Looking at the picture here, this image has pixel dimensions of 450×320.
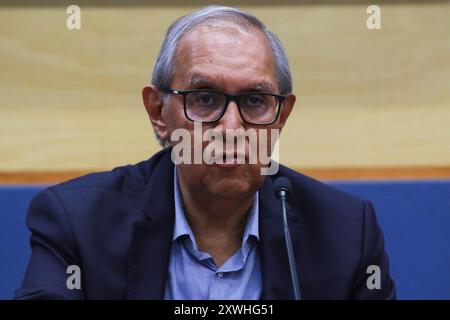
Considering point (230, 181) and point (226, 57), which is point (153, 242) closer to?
point (230, 181)

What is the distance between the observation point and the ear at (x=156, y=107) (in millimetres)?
1348

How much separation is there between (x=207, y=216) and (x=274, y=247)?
0.11 metres

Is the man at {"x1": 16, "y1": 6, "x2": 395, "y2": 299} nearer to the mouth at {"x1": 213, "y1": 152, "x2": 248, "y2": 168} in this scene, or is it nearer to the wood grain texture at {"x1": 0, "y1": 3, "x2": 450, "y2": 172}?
the mouth at {"x1": 213, "y1": 152, "x2": 248, "y2": 168}

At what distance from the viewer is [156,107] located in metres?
1.36

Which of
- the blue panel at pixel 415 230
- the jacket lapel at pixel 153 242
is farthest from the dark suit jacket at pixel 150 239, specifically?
the blue panel at pixel 415 230

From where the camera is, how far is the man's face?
1214mm

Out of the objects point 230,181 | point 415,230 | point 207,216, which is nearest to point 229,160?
point 230,181

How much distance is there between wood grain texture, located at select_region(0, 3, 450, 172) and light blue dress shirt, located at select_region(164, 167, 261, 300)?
0.59 metres

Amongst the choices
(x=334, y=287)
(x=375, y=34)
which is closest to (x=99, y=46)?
(x=375, y=34)

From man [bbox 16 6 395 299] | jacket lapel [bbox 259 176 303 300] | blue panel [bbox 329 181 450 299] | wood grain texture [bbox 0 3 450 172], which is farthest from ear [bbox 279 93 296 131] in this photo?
wood grain texture [bbox 0 3 450 172]

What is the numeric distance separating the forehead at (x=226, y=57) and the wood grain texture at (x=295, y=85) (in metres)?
0.63

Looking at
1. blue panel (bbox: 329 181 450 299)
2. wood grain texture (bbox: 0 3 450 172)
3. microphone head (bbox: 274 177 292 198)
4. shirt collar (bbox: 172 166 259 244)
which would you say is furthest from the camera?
wood grain texture (bbox: 0 3 450 172)

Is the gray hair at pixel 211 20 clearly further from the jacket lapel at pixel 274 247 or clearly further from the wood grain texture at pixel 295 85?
the wood grain texture at pixel 295 85

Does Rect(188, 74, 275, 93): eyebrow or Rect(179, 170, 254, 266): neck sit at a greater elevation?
Rect(188, 74, 275, 93): eyebrow
